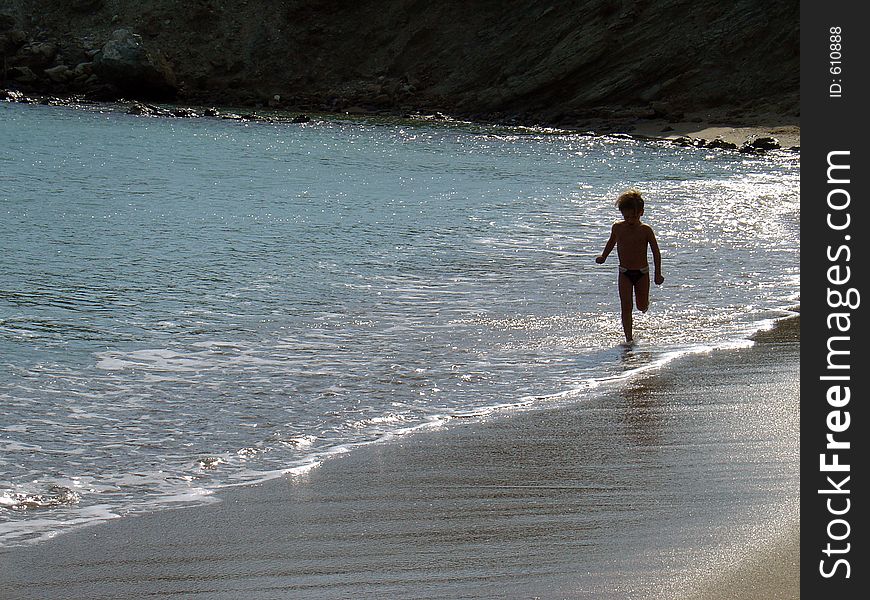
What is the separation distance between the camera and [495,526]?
442cm

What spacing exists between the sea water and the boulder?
2491 centimetres

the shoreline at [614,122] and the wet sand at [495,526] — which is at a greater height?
the shoreline at [614,122]

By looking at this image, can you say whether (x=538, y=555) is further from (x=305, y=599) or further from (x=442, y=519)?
(x=305, y=599)

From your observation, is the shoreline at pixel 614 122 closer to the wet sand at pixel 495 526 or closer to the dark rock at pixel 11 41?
the dark rock at pixel 11 41

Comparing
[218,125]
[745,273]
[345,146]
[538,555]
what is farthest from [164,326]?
[218,125]

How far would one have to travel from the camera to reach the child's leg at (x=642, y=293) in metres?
8.55

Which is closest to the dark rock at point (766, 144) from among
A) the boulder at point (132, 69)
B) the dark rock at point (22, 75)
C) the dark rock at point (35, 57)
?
the boulder at point (132, 69)

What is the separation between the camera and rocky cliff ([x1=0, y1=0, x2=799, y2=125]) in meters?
37.7

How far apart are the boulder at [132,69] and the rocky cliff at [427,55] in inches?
2.2

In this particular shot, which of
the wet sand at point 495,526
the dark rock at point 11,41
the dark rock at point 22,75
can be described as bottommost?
the wet sand at point 495,526

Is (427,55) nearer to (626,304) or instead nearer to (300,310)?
(300,310)

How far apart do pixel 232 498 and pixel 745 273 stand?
7.33m

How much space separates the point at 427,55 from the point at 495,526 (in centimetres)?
4272

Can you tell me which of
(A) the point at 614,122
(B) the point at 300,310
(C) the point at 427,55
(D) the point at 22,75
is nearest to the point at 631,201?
(B) the point at 300,310
